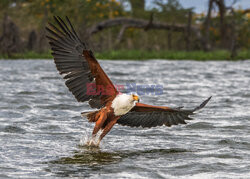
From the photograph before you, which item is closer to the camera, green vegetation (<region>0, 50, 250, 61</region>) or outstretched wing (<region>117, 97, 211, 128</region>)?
outstretched wing (<region>117, 97, 211, 128</region>)

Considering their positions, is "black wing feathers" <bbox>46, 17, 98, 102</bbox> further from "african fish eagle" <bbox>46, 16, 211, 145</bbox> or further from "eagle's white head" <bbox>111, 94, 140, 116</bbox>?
"eagle's white head" <bbox>111, 94, 140, 116</bbox>

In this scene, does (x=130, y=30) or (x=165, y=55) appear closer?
(x=165, y=55)

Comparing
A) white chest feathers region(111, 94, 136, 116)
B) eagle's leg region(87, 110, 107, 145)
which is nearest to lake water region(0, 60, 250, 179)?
eagle's leg region(87, 110, 107, 145)

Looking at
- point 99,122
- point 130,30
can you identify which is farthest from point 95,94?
point 130,30

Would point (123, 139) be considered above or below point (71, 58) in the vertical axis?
below

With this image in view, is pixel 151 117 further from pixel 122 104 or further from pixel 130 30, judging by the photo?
pixel 130 30

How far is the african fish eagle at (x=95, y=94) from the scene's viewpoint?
6.70 metres

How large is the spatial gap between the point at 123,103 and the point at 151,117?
0.76m

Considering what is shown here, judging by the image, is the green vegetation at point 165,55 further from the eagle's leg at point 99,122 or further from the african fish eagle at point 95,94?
the eagle's leg at point 99,122

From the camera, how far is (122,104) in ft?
21.8

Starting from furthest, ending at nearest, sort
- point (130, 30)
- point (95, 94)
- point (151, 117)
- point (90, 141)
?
point (130, 30) → point (151, 117) → point (95, 94) → point (90, 141)

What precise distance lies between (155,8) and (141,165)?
87.8 ft

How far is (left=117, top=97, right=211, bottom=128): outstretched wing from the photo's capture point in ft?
23.1

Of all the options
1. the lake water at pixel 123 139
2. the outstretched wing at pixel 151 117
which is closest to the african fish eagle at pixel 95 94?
the outstretched wing at pixel 151 117
